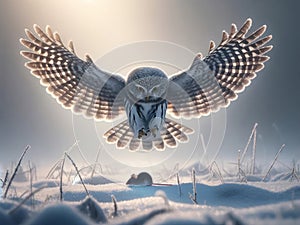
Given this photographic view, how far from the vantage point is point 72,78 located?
6.32 meters

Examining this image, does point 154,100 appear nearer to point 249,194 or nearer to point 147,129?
point 147,129

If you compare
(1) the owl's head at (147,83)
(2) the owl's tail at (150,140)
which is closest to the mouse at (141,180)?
(1) the owl's head at (147,83)

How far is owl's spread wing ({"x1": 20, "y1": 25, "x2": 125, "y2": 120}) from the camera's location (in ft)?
19.3

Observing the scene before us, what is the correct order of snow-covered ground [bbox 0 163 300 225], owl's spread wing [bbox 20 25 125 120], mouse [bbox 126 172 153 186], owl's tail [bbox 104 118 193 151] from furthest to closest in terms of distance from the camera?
owl's tail [bbox 104 118 193 151] → owl's spread wing [bbox 20 25 125 120] → mouse [bbox 126 172 153 186] → snow-covered ground [bbox 0 163 300 225]

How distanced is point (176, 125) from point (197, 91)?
70 centimetres

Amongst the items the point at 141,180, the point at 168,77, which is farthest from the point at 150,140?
the point at 141,180

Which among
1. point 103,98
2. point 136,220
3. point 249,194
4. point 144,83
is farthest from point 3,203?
point 103,98

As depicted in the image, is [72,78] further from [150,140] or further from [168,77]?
[168,77]

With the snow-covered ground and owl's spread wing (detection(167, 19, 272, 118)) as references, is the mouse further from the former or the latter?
owl's spread wing (detection(167, 19, 272, 118))

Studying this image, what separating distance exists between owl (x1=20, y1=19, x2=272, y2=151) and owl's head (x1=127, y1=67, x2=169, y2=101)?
0.52m

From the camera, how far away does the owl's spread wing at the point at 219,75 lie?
18.8 feet

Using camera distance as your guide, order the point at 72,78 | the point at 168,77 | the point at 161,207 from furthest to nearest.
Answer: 1. the point at 72,78
2. the point at 168,77
3. the point at 161,207

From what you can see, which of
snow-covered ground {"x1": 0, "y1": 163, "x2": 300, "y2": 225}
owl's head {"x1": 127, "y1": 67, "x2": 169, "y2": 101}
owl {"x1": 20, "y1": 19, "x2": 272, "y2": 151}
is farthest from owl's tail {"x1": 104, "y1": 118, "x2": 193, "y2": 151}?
snow-covered ground {"x1": 0, "y1": 163, "x2": 300, "y2": 225}

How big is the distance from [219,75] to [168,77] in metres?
1.14
